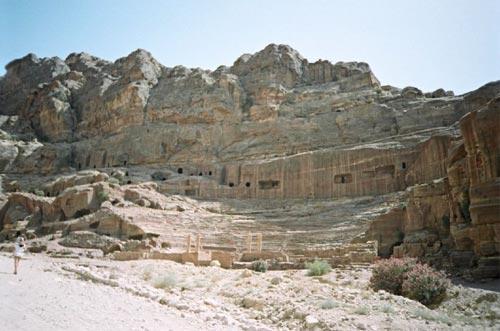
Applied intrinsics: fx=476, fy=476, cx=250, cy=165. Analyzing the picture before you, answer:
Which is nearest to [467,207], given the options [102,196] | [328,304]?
[328,304]

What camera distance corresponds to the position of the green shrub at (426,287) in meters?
13.2

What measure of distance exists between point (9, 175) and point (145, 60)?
26181mm

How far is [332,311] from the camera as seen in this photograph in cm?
1196

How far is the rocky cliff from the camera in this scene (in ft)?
138

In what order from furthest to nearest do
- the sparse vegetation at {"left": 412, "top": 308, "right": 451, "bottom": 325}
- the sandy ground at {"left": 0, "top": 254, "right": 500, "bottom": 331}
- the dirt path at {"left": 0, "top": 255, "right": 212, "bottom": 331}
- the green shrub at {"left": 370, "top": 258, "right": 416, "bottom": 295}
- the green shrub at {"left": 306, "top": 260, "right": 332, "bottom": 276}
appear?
the green shrub at {"left": 306, "top": 260, "right": 332, "bottom": 276}, the green shrub at {"left": 370, "top": 258, "right": 416, "bottom": 295}, the sparse vegetation at {"left": 412, "top": 308, "right": 451, "bottom": 325}, the sandy ground at {"left": 0, "top": 254, "right": 500, "bottom": 331}, the dirt path at {"left": 0, "top": 255, "right": 212, "bottom": 331}

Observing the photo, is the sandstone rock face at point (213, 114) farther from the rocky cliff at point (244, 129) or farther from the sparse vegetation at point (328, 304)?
the sparse vegetation at point (328, 304)

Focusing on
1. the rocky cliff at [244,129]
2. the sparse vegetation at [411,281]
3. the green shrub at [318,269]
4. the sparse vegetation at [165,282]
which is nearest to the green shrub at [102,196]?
the rocky cliff at [244,129]

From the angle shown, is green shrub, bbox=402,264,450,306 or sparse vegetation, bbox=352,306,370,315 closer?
sparse vegetation, bbox=352,306,370,315

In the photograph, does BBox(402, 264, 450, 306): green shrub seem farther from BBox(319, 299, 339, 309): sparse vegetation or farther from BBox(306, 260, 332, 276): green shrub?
BBox(306, 260, 332, 276): green shrub

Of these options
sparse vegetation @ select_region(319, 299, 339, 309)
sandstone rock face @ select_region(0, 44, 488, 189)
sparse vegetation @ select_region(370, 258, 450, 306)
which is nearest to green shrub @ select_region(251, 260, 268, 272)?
sparse vegetation @ select_region(370, 258, 450, 306)

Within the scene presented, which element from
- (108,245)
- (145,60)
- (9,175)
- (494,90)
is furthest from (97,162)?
(494,90)

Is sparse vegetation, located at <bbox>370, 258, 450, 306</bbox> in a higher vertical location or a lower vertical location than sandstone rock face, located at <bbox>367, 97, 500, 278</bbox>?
lower

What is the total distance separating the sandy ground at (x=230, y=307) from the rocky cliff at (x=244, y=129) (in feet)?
30.5

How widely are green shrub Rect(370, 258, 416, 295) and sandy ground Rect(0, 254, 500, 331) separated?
0.85m
